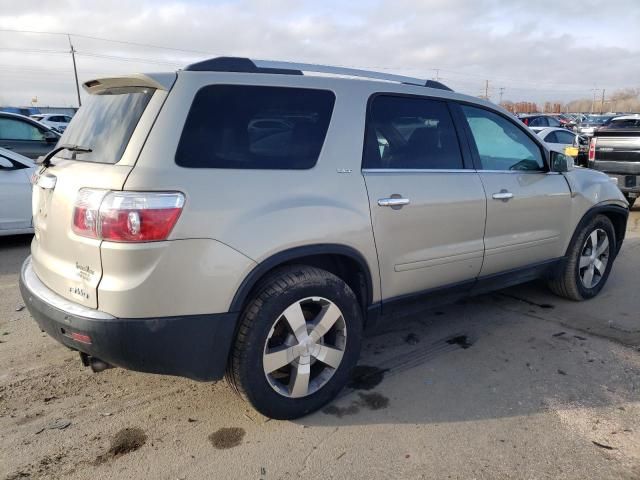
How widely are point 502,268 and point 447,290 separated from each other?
643 mm

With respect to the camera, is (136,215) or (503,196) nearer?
(136,215)

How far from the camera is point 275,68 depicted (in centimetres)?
292

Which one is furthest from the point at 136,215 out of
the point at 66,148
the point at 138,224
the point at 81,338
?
the point at 66,148

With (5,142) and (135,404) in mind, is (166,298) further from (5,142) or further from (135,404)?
(5,142)

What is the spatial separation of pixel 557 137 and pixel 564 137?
17.2 inches

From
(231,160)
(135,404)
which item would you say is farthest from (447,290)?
(135,404)

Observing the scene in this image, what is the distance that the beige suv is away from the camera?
2396mm

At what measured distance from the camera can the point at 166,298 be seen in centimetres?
240

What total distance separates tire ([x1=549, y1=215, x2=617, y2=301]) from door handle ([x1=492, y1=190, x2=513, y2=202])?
1.16 metres

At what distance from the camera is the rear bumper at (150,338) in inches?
94.5

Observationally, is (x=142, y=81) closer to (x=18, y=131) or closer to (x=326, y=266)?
(x=326, y=266)

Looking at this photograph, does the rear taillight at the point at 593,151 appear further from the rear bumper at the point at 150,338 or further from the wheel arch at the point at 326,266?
the rear bumper at the point at 150,338

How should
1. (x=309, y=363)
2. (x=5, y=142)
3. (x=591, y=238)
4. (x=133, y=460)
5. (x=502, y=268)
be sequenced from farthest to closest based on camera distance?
1. (x=5, y=142)
2. (x=591, y=238)
3. (x=502, y=268)
4. (x=309, y=363)
5. (x=133, y=460)

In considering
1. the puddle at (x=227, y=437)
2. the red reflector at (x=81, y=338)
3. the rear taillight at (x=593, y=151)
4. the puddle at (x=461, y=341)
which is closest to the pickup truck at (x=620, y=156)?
the rear taillight at (x=593, y=151)
